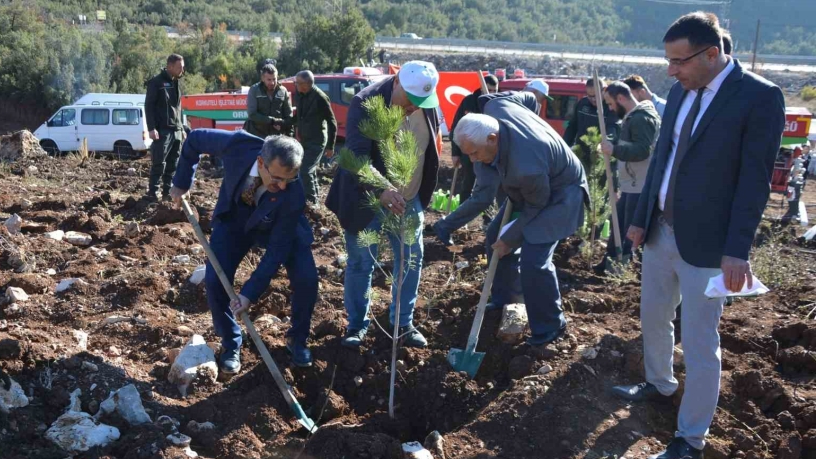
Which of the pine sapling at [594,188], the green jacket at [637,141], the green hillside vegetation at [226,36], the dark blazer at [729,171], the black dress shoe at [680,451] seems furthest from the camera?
the green hillside vegetation at [226,36]

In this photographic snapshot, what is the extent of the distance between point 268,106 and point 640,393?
5.95 meters

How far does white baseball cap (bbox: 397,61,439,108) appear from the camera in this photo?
379 cm

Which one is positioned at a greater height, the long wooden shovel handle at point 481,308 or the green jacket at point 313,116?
the green jacket at point 313,116

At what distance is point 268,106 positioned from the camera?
8.53 metres

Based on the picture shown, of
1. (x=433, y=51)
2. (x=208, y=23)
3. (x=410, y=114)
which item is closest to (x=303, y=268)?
(x=410, y=114)

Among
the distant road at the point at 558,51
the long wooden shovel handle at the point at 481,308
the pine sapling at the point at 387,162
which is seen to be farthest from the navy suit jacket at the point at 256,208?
the distant road at the point at 558,51

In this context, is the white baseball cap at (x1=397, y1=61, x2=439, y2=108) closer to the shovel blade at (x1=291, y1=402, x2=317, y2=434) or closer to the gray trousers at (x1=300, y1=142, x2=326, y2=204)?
the shovel blade at (x1=291, y1=402, x2=317, y2=434)

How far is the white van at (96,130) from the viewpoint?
14992mm

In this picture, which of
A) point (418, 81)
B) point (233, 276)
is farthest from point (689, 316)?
point (233, 276)

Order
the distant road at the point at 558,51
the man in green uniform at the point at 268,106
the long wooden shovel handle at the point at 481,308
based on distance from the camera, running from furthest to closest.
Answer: the distant road at the point at 558,51
the man in green uniform at the point at 268,106
the long wooden shovel handle at the point at 481,308

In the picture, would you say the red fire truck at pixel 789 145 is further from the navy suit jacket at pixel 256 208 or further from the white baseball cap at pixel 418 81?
the navy suit jacket at pixel 256 208

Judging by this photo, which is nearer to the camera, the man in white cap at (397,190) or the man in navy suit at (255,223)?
the man in navy suit at (255,223)

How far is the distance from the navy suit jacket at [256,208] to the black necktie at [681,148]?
1.80m

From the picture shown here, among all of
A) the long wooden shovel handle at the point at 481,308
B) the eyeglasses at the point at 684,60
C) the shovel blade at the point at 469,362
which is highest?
the eyeglasses at the point at 684,60
